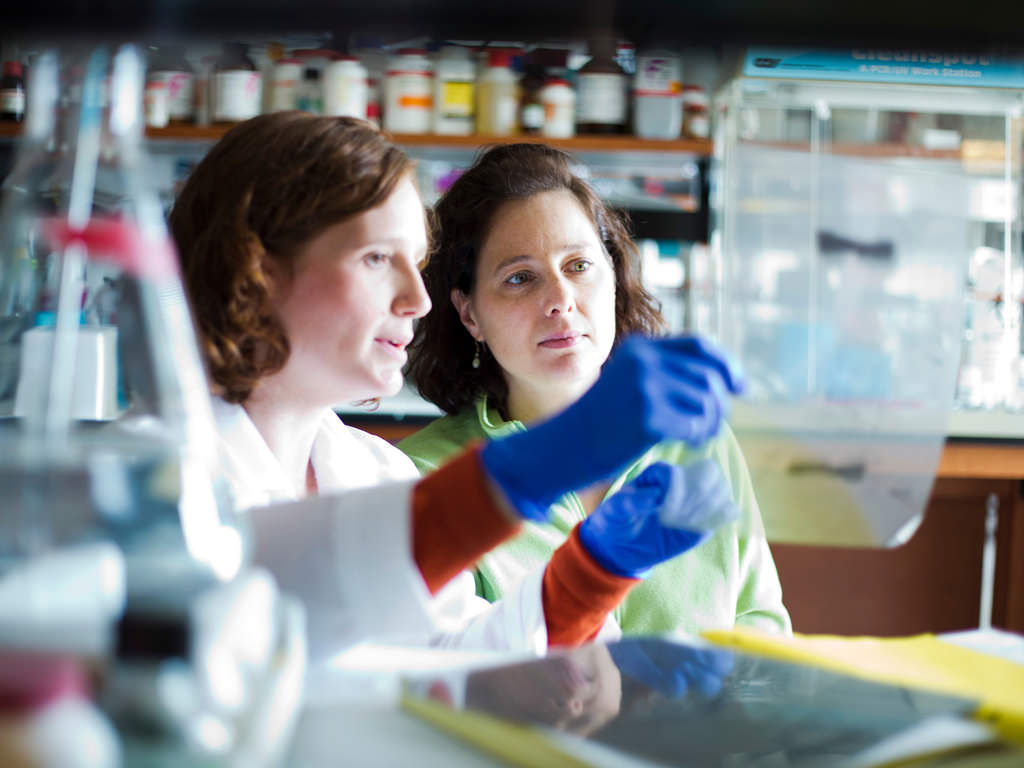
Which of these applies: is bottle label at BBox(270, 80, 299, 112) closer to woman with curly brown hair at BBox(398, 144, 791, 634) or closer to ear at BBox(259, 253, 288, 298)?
woman with curly brown hair at BBox(398, 144, 791, 634)

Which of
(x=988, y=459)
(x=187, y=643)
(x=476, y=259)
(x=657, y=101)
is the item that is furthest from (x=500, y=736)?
(x=657, y=101)

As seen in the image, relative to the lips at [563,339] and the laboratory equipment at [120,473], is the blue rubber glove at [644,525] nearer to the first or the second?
the laboratory equipment at [120,473]

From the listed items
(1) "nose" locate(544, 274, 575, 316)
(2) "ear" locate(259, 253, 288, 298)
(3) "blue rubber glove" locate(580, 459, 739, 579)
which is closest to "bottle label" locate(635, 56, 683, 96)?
(1) "nose" locate(544, 274, 575, 316)

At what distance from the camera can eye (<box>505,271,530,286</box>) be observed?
141 centimetres

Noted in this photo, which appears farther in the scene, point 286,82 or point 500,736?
point 286,82

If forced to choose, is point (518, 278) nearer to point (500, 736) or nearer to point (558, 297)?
point (558, 297)

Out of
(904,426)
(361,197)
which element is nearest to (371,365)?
(361,197)

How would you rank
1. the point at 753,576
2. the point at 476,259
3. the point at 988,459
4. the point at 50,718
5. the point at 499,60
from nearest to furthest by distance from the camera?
the point at 50,718, the point at 753,576, the point at 476,259, the point at 988,459, the point at 499,60

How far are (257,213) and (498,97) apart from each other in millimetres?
1806

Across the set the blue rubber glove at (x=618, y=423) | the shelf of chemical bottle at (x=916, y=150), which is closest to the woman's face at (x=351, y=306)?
the blue rubber glove at (x=618, y=423)

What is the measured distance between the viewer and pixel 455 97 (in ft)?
8.63

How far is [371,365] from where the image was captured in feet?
2.93

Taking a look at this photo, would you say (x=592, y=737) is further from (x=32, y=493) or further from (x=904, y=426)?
(x=904, y=426)

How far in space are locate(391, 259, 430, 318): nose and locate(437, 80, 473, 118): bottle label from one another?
181cm
